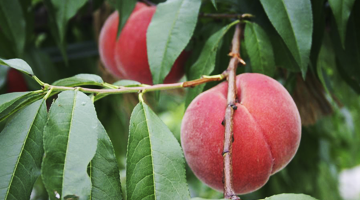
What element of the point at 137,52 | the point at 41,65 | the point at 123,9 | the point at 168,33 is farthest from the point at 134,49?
the point at 41,65

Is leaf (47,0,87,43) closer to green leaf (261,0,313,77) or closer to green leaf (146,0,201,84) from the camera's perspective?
green leaf (146,0,201,84)

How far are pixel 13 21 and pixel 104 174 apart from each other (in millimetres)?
537

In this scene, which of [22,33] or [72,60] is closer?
[22,33]

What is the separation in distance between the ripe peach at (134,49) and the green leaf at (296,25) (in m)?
0.29

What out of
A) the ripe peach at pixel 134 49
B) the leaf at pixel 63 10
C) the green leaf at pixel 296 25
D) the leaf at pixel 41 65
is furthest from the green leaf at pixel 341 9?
the leaf at pixel 41 65

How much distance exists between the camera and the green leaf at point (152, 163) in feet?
1.67

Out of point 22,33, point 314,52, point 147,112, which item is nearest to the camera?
point 147,112

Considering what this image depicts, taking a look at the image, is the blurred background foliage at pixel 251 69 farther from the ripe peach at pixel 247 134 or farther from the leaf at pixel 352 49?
the ripe peach at pixel 247 134

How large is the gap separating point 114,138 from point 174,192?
1.02 metres

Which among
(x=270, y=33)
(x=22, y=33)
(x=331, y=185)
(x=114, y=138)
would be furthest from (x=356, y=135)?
(x=22, y=33)

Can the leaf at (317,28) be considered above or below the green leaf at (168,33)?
below

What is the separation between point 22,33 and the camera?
0.92m

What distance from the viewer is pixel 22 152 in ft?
1.70

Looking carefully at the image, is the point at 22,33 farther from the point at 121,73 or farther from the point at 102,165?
the point at 102,165
